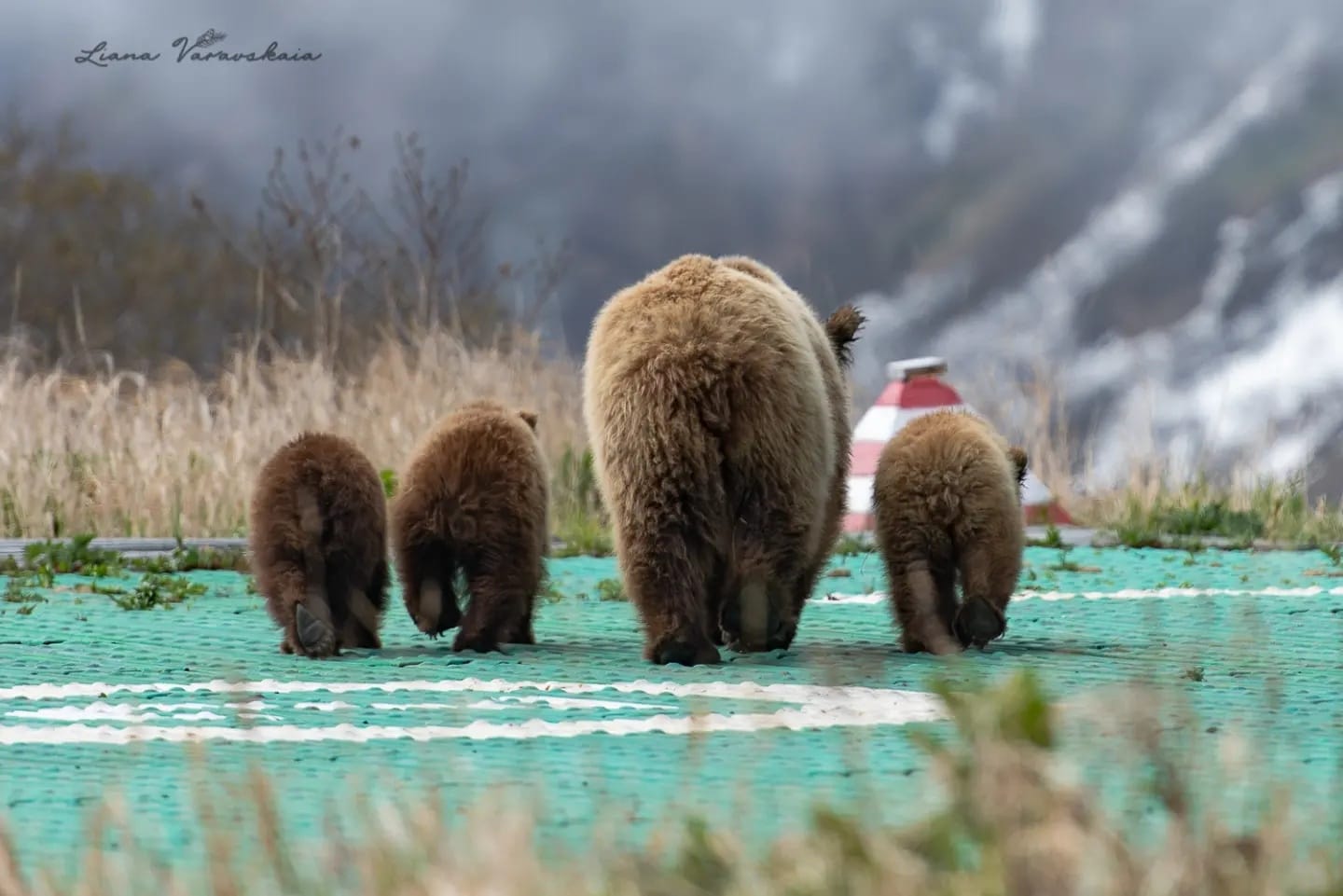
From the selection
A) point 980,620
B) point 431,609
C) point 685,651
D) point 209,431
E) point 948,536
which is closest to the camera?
point 685,651

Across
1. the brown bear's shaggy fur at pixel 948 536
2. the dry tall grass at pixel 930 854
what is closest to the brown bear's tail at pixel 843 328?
the brown bear's shaggy fur at pixel 948 536

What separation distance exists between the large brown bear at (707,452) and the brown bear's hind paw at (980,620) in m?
0.57

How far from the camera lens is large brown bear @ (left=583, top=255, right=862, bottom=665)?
680 cm

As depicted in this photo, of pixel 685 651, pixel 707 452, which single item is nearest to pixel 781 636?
pixel 685 651

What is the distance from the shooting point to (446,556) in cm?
758

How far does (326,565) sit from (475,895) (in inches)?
189

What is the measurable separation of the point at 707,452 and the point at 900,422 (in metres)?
7.08

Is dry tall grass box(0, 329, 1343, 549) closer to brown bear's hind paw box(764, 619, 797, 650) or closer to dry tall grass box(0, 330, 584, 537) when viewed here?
dry tall grass box(0, 330, 584, 537)

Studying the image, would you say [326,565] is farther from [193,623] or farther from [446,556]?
[193,623]

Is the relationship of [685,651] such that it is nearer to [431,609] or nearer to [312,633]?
[431,609]

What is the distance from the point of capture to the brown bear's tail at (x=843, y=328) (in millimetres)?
8211

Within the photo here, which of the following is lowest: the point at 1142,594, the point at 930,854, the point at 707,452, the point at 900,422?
the point at 930,854

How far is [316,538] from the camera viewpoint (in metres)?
7.40

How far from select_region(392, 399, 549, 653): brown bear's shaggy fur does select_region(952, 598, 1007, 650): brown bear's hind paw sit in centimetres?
154
